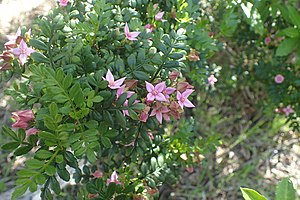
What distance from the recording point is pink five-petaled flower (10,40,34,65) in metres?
1.14

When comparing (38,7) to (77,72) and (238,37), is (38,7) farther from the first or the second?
(238,37)

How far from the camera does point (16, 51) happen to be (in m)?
1.14

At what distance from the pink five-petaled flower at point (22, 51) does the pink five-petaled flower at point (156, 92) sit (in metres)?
0.35

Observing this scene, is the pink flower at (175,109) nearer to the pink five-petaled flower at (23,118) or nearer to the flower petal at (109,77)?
the flower petal at (109,77)

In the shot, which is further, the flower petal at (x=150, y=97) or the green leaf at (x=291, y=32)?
the green leaf at (x=291, y=32)

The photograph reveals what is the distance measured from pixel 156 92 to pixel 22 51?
0.40 metres

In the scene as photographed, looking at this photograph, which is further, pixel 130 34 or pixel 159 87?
pixel 130 34

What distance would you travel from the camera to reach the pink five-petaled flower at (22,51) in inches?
44.8

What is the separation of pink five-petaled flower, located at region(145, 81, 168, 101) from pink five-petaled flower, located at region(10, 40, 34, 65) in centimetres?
35

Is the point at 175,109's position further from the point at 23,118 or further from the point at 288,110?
the point at 288,110

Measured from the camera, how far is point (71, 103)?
1060 mm

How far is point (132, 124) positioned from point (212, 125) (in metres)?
1.38

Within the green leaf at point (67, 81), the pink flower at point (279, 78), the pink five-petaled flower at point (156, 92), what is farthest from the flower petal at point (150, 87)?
the pink flower at point (279, 78)

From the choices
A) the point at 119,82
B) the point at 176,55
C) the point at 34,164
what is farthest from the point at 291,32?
the point at 34,164
